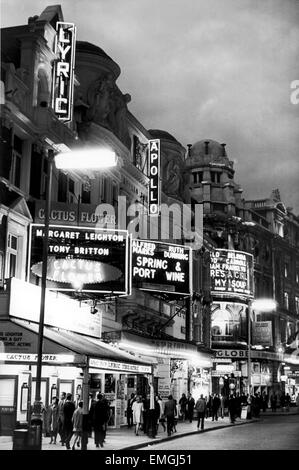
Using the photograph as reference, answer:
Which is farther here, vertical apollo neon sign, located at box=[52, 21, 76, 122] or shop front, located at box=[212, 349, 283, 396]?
shop front, located at box=[212, 349, 283, 396]

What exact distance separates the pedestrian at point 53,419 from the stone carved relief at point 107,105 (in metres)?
14.2

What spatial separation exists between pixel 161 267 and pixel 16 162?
515 inches

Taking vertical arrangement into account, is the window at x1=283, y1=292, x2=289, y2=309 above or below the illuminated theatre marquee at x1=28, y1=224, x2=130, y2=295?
above

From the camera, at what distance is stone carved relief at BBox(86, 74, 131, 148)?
3575 centimetres

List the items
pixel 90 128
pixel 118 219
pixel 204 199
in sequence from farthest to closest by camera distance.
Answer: pixel 204 199 → pixel 118 219 → pixel 90 128

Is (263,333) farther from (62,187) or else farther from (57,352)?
(57,352)

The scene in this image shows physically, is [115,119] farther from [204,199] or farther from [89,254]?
[204,199]

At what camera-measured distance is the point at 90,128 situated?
34625mm

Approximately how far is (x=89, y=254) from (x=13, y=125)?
6238 millimetres

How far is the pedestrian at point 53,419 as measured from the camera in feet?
81.7

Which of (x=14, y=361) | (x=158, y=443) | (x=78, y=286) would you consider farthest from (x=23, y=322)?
(x=158, y=443)

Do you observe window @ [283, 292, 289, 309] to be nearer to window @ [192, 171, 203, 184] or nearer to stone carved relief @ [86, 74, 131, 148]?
window @ [192, 171, 203, 184]

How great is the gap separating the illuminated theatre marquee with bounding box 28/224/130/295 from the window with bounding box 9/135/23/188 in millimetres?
1840

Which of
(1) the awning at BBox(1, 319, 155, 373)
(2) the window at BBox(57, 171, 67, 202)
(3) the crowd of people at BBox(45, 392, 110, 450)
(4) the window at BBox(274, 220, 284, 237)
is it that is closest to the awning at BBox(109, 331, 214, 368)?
(2) the window at BBox(57, 171, 67, 202)
